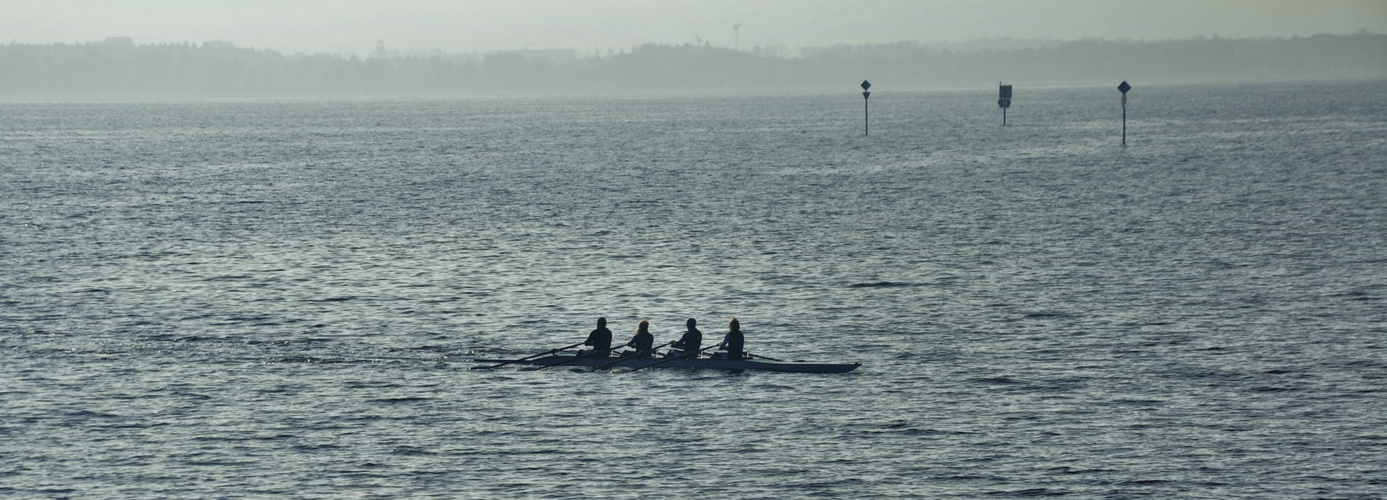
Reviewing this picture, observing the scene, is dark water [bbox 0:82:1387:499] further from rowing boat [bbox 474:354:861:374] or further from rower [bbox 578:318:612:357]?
rower [bbox 578:318:612:357]

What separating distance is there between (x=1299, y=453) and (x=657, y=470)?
47.2 feet

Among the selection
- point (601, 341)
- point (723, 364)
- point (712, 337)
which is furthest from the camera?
point (712, 337)

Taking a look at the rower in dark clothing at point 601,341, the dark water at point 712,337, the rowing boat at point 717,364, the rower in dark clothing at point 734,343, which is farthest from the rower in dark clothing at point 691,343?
the rower in dark clothing at point 601,341

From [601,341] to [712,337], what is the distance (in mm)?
7052

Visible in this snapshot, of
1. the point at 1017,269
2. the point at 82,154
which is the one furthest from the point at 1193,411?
the point at 82,154

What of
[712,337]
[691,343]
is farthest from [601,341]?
[712,337]

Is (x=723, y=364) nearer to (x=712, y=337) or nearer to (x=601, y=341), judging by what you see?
(x=601, y=341)

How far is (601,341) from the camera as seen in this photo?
1638 inches

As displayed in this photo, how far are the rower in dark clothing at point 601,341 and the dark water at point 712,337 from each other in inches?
25.8

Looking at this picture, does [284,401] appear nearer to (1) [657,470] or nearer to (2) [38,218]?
(1) [657,470]

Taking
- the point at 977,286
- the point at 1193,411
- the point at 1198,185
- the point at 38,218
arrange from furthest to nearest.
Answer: the point at 1198,185, the point at 38,218, the point at 977,286, the point at 1193,411

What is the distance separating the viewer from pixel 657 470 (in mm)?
31812

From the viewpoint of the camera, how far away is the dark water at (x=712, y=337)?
32000 mm

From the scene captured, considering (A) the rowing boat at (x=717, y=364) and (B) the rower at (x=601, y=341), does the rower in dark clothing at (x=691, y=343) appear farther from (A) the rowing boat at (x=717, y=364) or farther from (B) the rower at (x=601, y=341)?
(B) the rower at (x=601, y=341)
